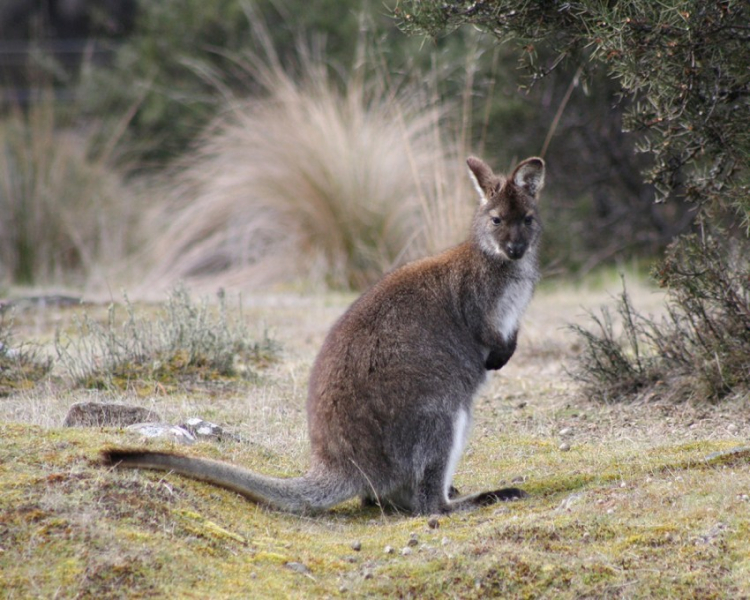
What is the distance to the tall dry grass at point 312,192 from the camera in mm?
12516

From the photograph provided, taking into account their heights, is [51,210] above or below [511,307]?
above

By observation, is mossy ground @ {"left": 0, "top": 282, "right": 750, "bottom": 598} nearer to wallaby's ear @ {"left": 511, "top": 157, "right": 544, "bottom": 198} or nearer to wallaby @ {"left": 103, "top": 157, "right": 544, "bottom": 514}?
wallaby @ {"left": 103, "top": 157, "right": 544, "bottom": 514}

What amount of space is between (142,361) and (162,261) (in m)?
5.64

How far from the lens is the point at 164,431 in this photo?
5.75m

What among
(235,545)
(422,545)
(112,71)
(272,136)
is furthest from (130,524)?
(112,71)

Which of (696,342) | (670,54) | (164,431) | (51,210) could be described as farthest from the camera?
(51,210)

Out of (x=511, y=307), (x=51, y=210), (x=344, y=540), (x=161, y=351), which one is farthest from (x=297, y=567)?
(x=51, y=210)

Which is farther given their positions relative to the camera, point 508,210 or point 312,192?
point 312,192

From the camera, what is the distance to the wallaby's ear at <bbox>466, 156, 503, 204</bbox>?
240 inches

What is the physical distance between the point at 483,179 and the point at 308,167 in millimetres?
6668

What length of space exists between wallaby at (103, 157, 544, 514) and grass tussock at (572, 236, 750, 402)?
156cm

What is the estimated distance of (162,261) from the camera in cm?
1330

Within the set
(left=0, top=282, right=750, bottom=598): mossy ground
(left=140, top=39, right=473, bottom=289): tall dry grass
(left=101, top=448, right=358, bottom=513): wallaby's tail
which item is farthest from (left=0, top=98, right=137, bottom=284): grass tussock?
(left=101, top=448, right=358, bottom=513): wallaby's tail

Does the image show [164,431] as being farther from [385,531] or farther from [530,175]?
[530,175]
